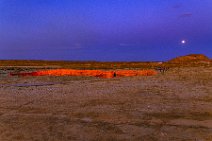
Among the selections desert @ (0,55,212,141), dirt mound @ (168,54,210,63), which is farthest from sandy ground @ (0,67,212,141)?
dirt mound @ (168,54,210,63)

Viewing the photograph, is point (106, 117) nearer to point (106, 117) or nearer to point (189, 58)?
point (106, 117)

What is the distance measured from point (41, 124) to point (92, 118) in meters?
1.51

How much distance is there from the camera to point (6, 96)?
15031mm

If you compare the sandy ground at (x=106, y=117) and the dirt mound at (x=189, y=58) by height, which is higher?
the dirt mound at (x=189, y=58)

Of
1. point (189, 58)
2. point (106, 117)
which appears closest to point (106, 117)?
point (106, 117)

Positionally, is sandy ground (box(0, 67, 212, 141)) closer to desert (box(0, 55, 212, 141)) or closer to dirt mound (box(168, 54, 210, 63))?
desert (box(0, 55, 212, 141))

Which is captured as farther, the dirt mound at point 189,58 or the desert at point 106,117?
the dirt mound at point 189,58

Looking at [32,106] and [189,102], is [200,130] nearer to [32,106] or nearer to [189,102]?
[189,102]

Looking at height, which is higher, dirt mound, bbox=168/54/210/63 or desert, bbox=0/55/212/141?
dirt mound, bbox=168/54/210/63

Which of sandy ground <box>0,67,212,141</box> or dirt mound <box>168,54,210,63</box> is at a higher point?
dirt mound <box>168,54,210,63</box>

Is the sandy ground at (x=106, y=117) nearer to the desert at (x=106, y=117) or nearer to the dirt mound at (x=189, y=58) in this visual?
the desert at (x=106, y=117)

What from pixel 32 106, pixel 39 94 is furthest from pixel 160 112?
pixel 39 94

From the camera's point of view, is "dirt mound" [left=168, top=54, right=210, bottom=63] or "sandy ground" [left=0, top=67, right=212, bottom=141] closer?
"sandy ground" [left=0, top=67, right=212, bottom=141]

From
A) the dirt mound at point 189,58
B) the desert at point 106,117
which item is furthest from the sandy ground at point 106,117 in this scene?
the dirt mound at point 189,58
